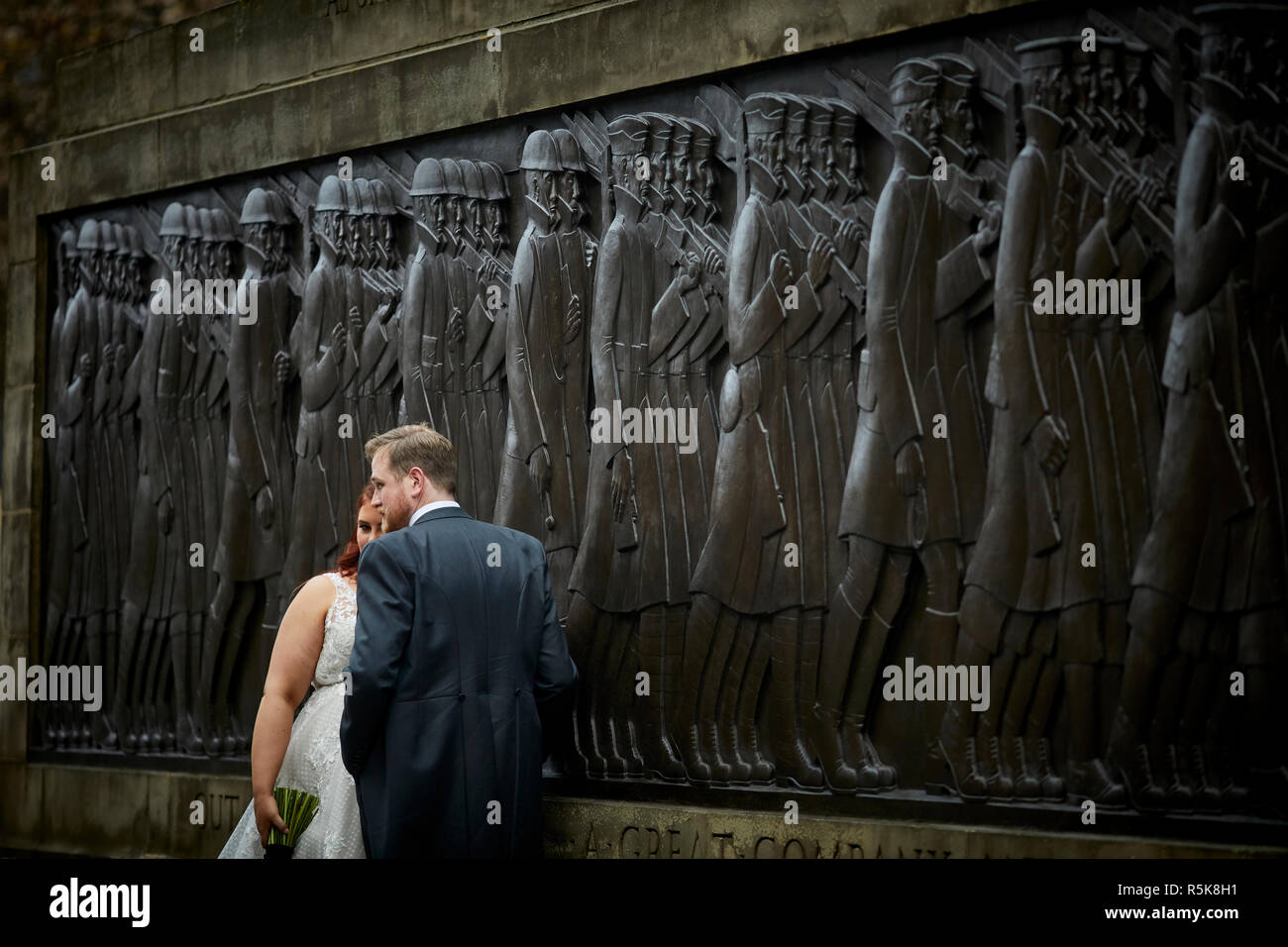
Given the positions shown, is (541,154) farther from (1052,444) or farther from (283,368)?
(1052,444)

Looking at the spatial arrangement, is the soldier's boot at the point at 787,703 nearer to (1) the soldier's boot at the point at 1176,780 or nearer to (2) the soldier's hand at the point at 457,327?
(1) the soldier's boot at the point at 1176,780

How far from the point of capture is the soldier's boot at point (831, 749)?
757 cm

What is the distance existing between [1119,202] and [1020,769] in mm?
2578

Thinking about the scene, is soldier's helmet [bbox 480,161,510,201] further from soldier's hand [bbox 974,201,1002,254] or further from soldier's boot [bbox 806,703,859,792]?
soldier's boot [bbox 806,703,859,792]

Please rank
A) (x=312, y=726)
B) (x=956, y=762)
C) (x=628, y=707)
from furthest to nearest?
(x=628, y=707)
(x=956, y=762)
(x=312, y=726)

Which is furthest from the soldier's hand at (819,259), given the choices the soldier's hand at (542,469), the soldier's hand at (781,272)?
the soldier's hand at (542,469)

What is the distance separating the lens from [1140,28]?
271 inches

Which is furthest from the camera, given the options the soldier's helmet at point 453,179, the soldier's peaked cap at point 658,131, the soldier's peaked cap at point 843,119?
the soldier's helmet at point 453,179

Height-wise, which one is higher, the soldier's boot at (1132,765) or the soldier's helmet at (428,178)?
the soldier's helmet at (428,178)

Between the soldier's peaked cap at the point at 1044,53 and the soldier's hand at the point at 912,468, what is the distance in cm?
182

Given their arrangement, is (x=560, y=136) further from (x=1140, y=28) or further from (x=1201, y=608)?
(x=1201, y=608)

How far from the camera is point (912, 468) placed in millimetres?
7375

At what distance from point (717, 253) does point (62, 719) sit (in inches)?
254

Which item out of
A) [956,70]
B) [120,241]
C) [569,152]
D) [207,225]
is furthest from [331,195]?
[956,70]
